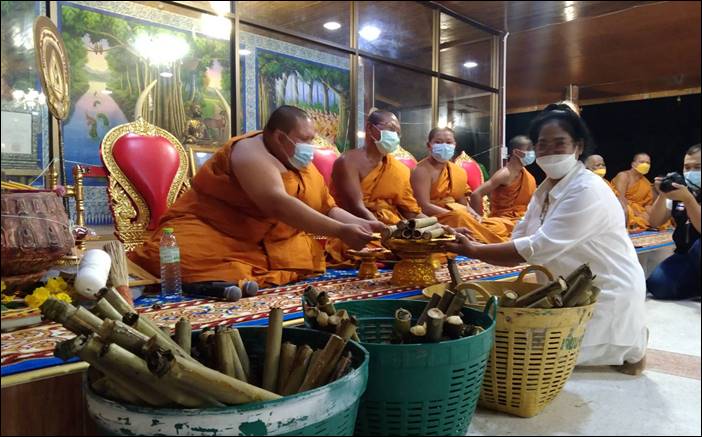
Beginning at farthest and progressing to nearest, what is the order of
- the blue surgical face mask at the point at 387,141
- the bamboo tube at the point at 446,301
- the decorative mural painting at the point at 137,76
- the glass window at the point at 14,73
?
Result: the decorative mural painting at the point at 137,76, the blue surgical face mask at the point at 387,141, the bamboo tube at the point at 446,301, the glass window at the point at 14,73

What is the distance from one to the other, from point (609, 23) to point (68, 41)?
14.0ft

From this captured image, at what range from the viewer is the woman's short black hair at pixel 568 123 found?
6.63 ft

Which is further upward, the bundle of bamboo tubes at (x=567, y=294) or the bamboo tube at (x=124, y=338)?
the bamboo tube at (x=124, y=338)

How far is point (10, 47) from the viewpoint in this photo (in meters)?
0.77

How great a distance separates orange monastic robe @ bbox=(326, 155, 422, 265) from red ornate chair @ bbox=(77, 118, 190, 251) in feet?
3.48

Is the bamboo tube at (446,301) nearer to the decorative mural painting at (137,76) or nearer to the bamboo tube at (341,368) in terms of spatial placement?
the bamboo tube at (341,368)

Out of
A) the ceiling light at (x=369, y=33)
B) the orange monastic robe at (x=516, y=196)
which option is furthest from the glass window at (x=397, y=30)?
the orange monastic robe at (x=516, y=196)

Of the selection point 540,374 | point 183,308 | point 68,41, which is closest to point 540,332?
point 540,374

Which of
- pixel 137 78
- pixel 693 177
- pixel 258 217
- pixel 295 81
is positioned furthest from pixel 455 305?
pixel 295 81

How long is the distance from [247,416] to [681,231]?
352 cm

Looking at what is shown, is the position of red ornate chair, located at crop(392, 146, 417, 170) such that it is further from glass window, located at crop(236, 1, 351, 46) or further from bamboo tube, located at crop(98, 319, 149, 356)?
bamboo tube, located at crop(98, 319, 149, 356)

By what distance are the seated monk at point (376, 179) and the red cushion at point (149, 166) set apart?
1026mm

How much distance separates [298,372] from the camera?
44.2 inches

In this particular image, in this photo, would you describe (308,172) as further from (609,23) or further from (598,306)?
(609,23)
